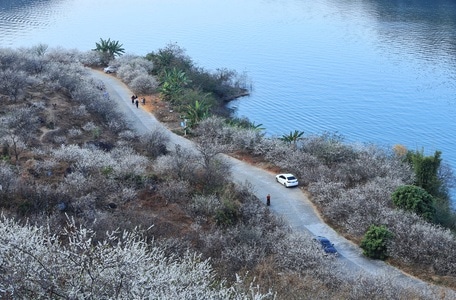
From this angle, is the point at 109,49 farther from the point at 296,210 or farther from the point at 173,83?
the point at 296,210

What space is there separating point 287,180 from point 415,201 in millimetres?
7627

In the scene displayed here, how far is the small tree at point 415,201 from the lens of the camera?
91.8 feet

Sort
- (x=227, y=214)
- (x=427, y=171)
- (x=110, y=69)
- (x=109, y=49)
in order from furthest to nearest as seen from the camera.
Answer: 1. (x=109, y=49)
2. (x=110, y=69)
3. (x=427, y=171)
4. (x=227, y=214)

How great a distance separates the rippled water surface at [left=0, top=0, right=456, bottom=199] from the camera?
56.3 m

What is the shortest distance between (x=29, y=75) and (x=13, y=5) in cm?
7416

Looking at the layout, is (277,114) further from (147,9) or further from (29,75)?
(147,9)

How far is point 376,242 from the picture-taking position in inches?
992

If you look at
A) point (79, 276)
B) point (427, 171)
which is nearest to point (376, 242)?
point (427, 171)

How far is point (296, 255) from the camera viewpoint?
22.0m

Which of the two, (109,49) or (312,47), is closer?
(109,49)

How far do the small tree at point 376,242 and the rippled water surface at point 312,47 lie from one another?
2311 cm

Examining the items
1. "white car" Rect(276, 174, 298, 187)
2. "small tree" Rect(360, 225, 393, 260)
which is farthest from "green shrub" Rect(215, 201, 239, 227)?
"white car" Rect(276, 174, 298, 187)

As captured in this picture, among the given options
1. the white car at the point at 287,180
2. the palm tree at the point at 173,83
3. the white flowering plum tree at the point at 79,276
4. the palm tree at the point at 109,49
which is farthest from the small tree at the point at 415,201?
the palm tree at the point at 109,49

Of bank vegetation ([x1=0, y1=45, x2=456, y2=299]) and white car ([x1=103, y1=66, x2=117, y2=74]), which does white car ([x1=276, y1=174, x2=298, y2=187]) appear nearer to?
bank vegetation ([x1=0, y1=45, x2=456, y2=299])
